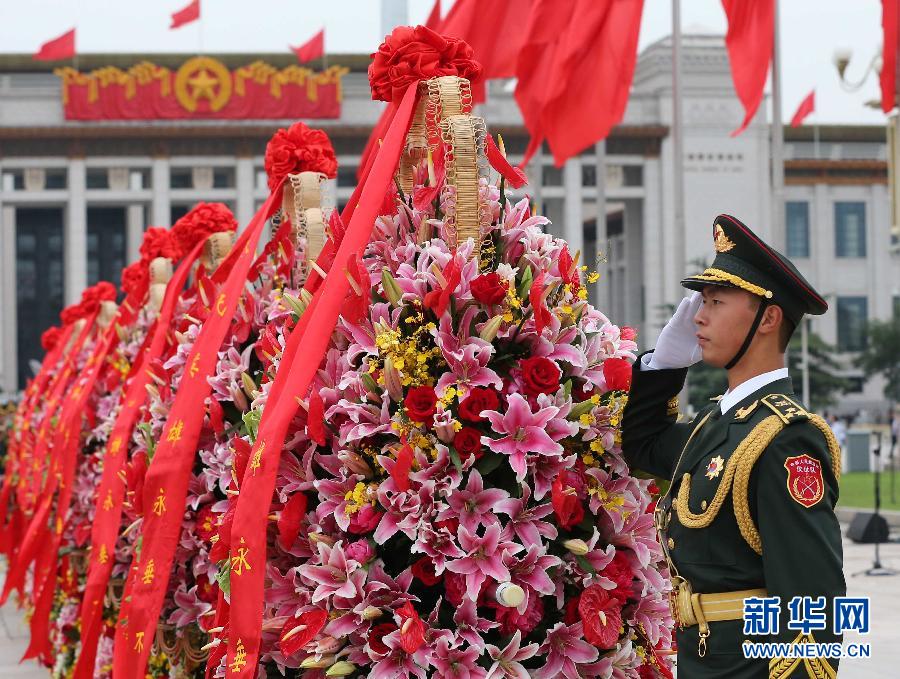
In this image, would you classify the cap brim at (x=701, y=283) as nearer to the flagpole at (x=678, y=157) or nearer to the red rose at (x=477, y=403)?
the red rose at (x=477, y=403)

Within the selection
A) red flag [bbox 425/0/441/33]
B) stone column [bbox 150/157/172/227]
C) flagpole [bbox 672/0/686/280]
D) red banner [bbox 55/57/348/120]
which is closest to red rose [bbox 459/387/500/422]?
red flag [bbox 425/0/441/33]

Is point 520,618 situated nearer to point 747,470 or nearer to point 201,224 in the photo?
point 747,470

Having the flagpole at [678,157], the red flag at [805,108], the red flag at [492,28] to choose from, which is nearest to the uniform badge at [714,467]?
the red flag at [492,28]

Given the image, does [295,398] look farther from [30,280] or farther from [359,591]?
[30,280]

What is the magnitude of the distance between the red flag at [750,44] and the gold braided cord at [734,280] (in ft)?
27.6

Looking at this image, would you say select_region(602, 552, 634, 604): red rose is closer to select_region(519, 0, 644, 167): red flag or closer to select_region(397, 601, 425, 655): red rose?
select_region(397, 601, 425, 655): red rose

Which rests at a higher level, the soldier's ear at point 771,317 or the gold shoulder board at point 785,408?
the soldier's ear at point 771,317

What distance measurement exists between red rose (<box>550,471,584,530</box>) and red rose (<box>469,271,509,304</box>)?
1.45ft

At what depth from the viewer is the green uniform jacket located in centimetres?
252

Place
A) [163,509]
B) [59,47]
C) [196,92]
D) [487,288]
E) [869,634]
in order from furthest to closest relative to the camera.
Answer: [196,92], [59,47], [869,634], [163,509], [487,288]

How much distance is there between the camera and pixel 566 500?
2.91m

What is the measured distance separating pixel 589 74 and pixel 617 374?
10490 mm

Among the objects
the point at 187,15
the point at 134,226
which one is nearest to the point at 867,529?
the point at 187,15

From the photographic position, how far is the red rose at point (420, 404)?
114 inches
